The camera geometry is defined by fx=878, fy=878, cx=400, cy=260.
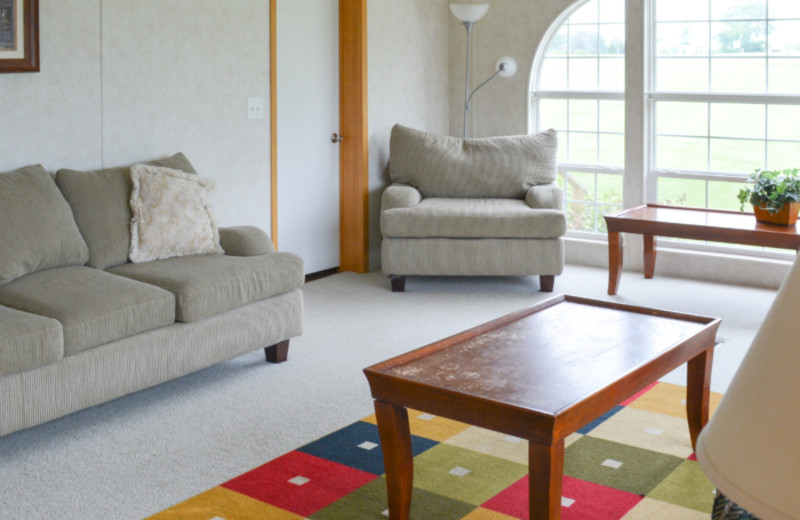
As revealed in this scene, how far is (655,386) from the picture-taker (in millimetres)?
3855

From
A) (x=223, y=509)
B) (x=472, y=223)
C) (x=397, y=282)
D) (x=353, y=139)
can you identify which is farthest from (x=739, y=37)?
(x=223, y=509)

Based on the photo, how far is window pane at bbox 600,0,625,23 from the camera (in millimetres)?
6148

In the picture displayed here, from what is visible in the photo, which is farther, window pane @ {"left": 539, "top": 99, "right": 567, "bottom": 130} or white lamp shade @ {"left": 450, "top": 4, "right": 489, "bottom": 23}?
window pane @ {"left": 539, "top": 99, "right": 567, "bottom": 130}

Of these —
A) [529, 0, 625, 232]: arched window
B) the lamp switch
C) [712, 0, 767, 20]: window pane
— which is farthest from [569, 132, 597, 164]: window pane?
the lamp switch

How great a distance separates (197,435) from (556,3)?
4.36 meters

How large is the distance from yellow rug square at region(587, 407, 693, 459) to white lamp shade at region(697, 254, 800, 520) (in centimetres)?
243

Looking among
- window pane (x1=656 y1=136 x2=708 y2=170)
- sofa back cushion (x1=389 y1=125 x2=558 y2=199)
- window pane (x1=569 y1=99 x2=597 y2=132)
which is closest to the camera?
window pane (x1=656 y1=136 x2=708 y2=170)

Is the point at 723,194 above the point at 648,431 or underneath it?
above

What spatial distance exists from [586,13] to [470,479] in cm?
436

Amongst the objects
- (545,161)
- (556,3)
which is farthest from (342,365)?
(556,3)

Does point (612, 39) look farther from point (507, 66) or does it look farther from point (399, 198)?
point (399, 198)

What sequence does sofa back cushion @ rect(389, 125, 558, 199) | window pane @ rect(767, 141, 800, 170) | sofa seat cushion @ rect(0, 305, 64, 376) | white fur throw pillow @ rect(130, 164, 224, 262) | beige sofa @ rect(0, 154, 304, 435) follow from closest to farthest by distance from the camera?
sofa seat cushion @ rect(0, 305, 64, 376) → beige sofa @ rect(0, 154, 304, 435) → white fur throw pillow @ rect(130, 164, 224, 262) → window pane @ rect(767, 141, 800, 170) → sofa back cushion @ rect(389, 125, 558, 199)

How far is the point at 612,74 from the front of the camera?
6.26 metres

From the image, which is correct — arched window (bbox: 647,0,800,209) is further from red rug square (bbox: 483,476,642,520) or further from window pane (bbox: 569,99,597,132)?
red rug square (bbox: 483,476,642,520)
